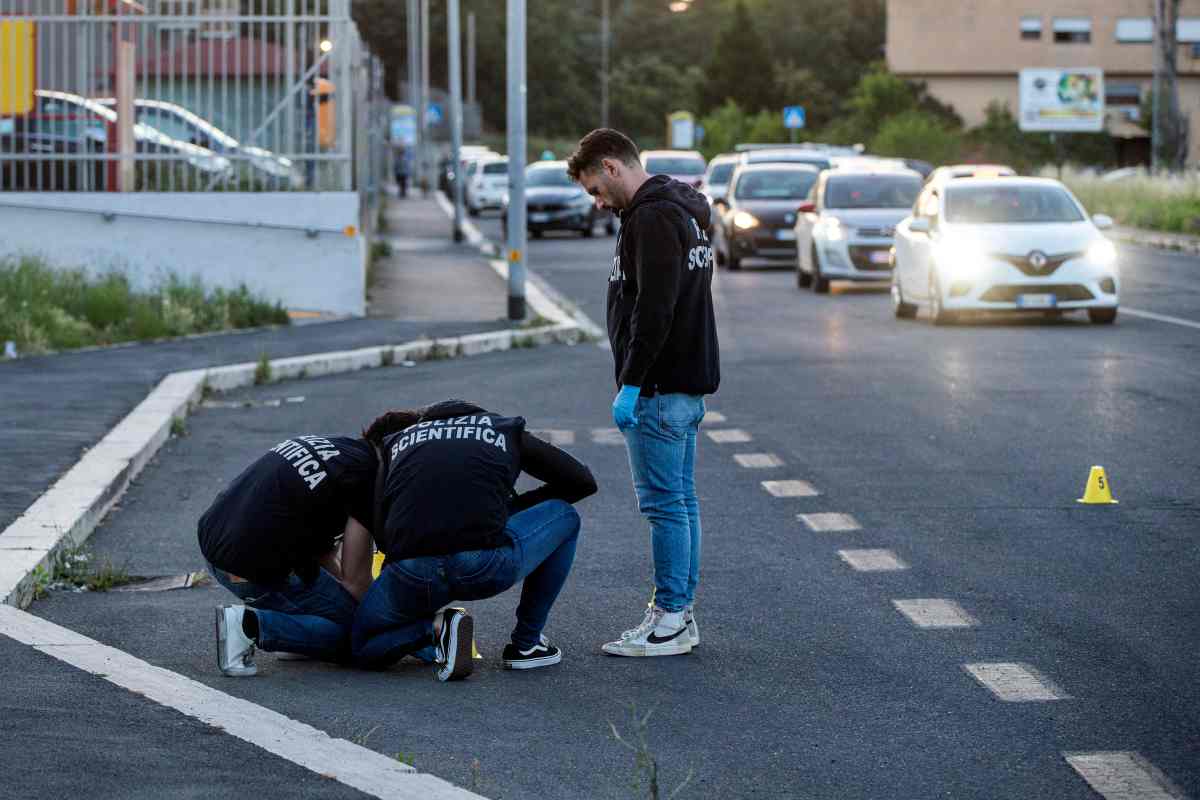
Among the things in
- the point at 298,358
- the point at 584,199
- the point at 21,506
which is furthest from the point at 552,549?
the point at 584,199

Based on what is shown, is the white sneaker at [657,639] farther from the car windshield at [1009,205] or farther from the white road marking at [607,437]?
the car windshield at [1009,205]

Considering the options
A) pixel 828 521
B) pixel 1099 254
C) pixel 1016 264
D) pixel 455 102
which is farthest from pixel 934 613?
pixel 455 102

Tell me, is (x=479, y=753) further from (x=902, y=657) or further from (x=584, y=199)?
(x=584, y=199)

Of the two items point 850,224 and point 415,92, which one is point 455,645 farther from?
point 415,92

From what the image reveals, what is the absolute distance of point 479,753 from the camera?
578 cm

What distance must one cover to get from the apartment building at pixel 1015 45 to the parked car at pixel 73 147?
72958mm

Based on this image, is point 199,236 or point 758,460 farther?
point 199,236

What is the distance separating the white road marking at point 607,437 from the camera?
1280cm

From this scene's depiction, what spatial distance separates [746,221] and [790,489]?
21.7m

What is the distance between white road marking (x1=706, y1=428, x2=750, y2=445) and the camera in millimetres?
12695

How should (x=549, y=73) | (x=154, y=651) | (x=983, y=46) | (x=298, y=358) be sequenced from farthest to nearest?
(x=549, y=73), (x=983, y=46), (x=298, y=358), (x=154, y=651)

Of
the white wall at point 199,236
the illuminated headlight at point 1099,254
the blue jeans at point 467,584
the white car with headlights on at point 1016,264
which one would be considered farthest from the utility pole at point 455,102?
the blue jeans at point 467,584

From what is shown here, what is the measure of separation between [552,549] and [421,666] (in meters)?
0.60

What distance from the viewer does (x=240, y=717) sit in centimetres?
607
